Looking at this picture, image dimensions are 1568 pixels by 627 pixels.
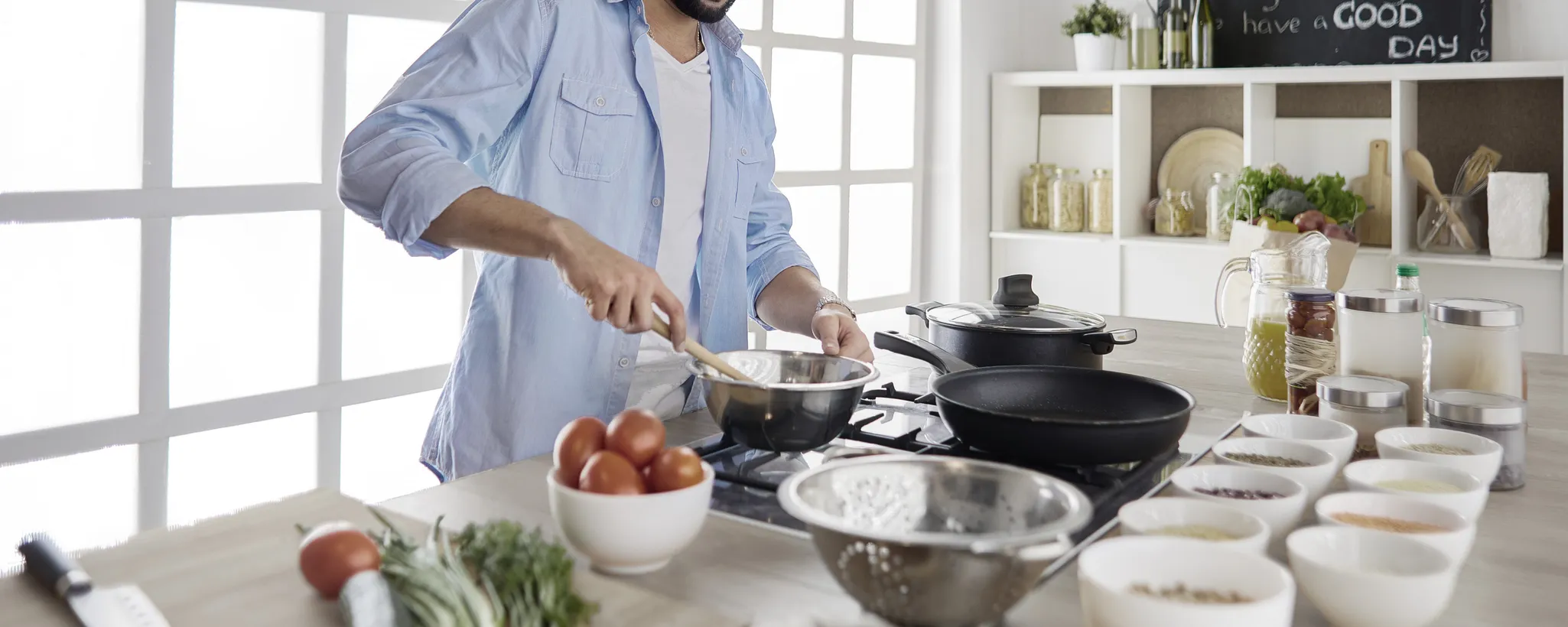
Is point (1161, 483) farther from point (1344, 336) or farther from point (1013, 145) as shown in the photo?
point (1013, 145)

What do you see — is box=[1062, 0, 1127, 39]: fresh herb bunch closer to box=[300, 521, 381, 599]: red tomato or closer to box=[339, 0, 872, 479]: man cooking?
box=[339, 0, 872, 479]: man cooking

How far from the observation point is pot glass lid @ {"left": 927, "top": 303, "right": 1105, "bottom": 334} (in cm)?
174

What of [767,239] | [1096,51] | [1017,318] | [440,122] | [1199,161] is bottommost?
[1017,318]

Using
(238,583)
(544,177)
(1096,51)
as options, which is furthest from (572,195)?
(1096,51)

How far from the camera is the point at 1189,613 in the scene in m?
0.80

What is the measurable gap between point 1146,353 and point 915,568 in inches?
59.6

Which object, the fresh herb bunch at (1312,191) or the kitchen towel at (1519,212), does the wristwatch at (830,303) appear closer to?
the fresh herb bunch at (1312,191)

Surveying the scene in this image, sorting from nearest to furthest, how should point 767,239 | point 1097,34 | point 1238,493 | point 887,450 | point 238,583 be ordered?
point 238,583
point 1238,493
point 887,450
point 767,239
point 1097,34

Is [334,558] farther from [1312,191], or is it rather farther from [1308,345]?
[1312,191]

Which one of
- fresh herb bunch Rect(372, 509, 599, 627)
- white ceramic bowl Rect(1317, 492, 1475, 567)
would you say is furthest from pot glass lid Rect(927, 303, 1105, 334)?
fresh herb bunch Rect(372, 509, 599, 627)

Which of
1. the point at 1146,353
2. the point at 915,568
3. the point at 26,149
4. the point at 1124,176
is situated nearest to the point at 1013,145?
the point at 1124,176

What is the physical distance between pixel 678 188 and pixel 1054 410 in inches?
26.3

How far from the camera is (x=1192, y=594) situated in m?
0.88

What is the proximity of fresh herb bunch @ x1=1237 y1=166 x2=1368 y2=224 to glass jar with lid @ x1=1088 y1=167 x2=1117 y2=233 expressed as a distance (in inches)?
20.0
